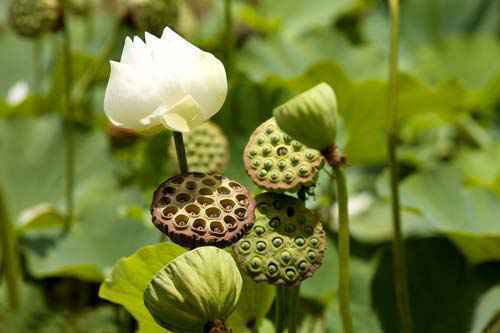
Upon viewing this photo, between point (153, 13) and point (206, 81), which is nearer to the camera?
point (206, 81)

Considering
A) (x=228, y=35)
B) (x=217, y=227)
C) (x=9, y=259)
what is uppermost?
(x=228, y=35)

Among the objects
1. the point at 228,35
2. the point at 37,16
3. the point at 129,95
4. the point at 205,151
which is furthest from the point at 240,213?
the point at 228,35

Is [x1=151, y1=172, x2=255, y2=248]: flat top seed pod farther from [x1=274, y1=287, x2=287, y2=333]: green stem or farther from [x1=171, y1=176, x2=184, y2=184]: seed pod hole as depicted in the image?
[x1=274, y1=287, x2=287, y2=333]: green stem

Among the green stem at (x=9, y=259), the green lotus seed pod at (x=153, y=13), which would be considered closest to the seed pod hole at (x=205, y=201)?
the green stem at (x=9, y=259)

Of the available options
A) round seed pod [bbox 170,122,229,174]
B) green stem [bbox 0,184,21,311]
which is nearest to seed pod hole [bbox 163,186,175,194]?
round seed pod [bbox 170,122,229,174]

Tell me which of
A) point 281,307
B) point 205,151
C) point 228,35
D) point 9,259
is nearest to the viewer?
point 281,307

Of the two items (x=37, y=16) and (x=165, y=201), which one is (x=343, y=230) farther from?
(x=37, y=16)

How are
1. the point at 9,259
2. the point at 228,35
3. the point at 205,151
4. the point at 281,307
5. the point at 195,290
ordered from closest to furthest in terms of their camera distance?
the point at 195,290, the point at 281,307, the point at 205,151, the point at 9,259, the point at 228,35

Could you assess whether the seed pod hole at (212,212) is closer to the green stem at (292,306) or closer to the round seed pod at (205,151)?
the green stem at (292,306)

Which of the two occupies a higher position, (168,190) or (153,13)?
(153,13)
